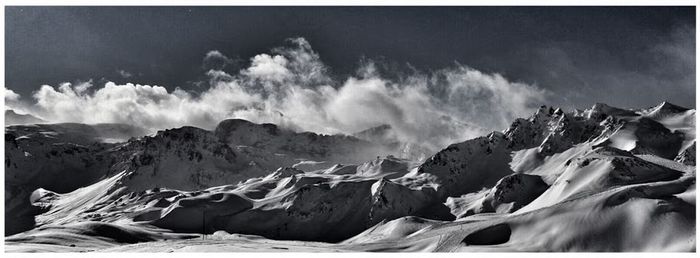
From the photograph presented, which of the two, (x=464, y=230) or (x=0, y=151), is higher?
(x=0, y=151)

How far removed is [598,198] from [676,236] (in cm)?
3096

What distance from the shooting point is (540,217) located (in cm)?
16550

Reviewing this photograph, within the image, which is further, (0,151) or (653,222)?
(653,222)

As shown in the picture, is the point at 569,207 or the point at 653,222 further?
the point at 569,207

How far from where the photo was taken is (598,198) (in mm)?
164875

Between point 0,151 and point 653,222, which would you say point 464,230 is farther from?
point 0,151

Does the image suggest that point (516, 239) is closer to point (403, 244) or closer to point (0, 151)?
point (403, 244)

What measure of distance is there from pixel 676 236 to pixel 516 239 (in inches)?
1402
